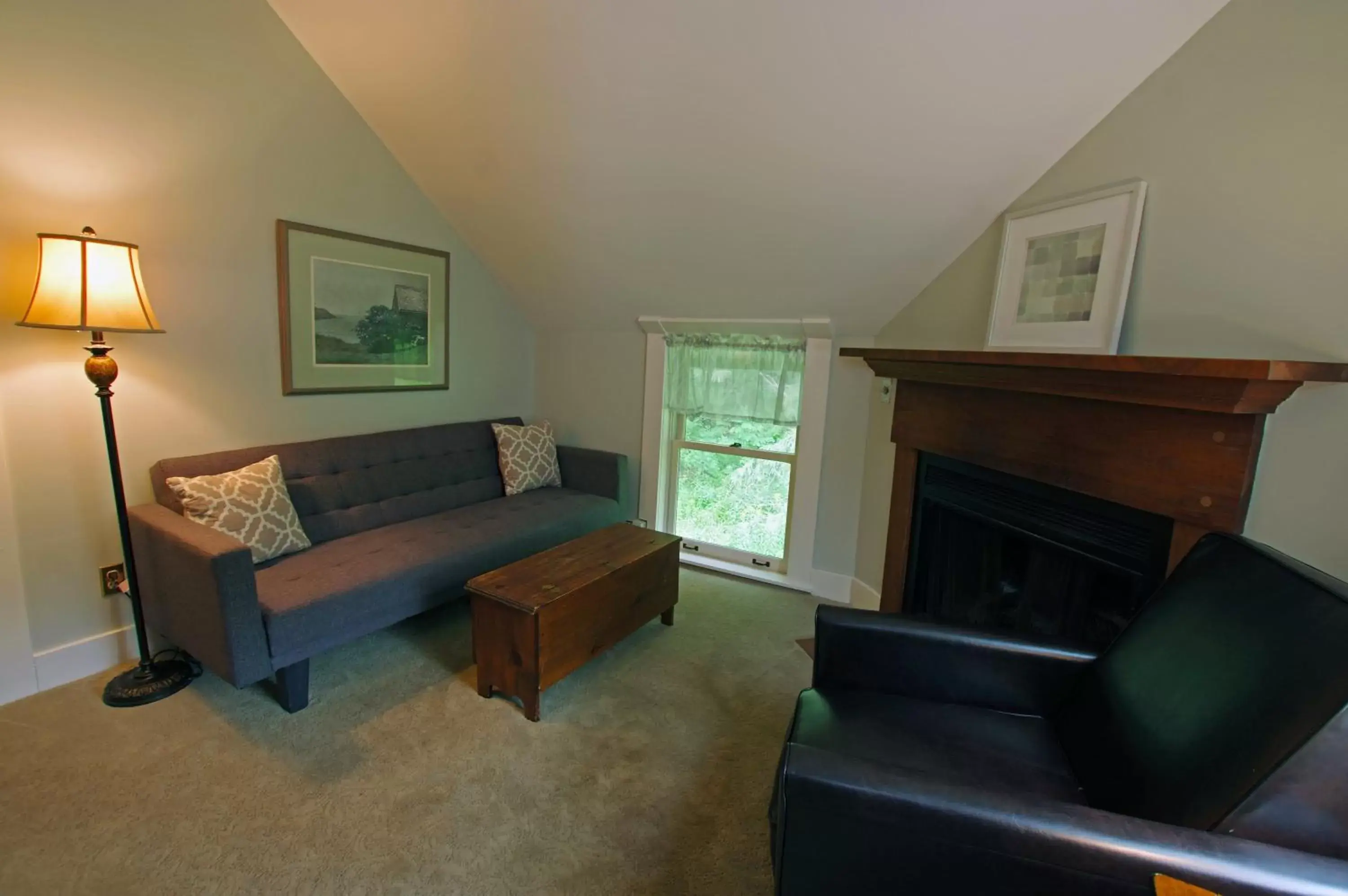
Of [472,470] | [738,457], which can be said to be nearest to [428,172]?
[472,470]

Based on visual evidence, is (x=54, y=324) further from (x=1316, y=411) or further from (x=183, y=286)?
(x=1316, y=411)

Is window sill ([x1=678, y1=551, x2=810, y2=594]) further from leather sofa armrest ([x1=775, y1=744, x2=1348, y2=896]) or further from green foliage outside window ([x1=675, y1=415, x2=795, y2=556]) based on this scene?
leather sofa armrest ([x1=775, y1=744, x2=1348, y2=896])

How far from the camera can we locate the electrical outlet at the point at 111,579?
2.22 metres

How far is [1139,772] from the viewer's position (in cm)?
116

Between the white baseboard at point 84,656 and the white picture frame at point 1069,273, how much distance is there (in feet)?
11.7

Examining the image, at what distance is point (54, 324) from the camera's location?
5.82 feet

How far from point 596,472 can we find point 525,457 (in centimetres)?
44

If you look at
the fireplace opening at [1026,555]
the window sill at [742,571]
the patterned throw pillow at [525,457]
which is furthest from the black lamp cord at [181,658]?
the fireplace opening at [1026,555]

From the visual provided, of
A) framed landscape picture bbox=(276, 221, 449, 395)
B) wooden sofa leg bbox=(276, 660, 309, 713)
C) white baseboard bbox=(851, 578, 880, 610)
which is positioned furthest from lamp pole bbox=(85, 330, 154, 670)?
white baseboard bbox=(851, 578, 880, 610)

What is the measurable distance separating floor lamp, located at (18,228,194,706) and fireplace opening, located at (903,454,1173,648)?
2.69 metres

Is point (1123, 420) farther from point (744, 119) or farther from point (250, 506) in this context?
point (250, 506)

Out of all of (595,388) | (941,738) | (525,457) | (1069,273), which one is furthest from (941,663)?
(595,388)

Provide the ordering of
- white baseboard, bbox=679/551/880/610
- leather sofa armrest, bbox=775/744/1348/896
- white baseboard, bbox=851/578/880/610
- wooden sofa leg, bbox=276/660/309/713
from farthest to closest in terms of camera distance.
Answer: white baseboard, bbox=679/551/880/610 < white baseboard, bbox=851/578/880/610 < wooden sofa leg, bbox=276/660/309/713 < leather sofa armrest, bbox=775/744/1348/896

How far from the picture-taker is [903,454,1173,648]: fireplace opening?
5.60 feet
